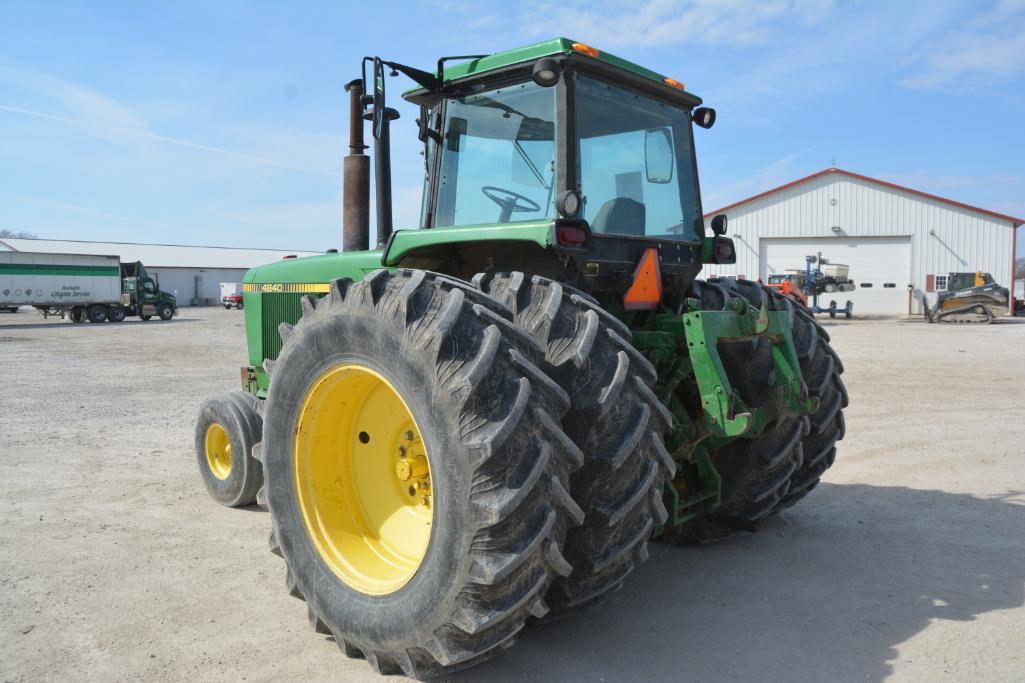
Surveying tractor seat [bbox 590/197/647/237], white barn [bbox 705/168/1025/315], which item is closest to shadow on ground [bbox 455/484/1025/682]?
tractor seat [bbox 590/197/647/237]

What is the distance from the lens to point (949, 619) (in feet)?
11.3

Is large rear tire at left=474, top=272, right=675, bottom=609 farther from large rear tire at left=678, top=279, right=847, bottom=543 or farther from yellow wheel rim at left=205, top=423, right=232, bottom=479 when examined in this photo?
yellow wheel rim at left=205, top=423, right=232, bottom=479

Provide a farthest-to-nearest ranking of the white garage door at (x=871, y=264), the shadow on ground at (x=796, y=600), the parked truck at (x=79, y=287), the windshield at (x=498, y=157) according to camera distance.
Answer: the white garage door at (x=871, y=264)
the parked truck at (x=79, y=287)
the windshield at (x=498, y=157)
the shadow on ground at (x=796, y=600)

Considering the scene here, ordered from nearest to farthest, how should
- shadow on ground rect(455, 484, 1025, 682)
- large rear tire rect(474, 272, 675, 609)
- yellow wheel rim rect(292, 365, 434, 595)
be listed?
large rear tire rect(474, 272, 675, 609) < shadow on ground rect(455, 484, 1025, 682) < yellow wheel rim rect(292, 365, 434, 595)

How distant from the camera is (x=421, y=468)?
3182 mm

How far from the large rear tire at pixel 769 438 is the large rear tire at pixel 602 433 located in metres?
1.12

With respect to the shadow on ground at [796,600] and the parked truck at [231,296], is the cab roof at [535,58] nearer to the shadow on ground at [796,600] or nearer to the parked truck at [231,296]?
the shadow on ground at [796,600]

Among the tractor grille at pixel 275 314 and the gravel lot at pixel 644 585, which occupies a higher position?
the tractor grille at pixel 275 314

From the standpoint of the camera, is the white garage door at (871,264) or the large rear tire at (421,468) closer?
the large rear tire at (421,468)

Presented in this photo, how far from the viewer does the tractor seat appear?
12.3 ft

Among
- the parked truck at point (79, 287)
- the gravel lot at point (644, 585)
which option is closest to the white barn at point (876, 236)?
the parked truck at point (79, 287)

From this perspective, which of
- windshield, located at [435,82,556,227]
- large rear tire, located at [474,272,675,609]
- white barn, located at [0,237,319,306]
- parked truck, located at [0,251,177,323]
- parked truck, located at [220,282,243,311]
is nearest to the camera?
large rear tire, located at [474,272,675,609]

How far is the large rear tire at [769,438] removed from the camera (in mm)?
3967

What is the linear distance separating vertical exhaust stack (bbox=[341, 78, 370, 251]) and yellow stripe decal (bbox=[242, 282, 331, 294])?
345 mm
